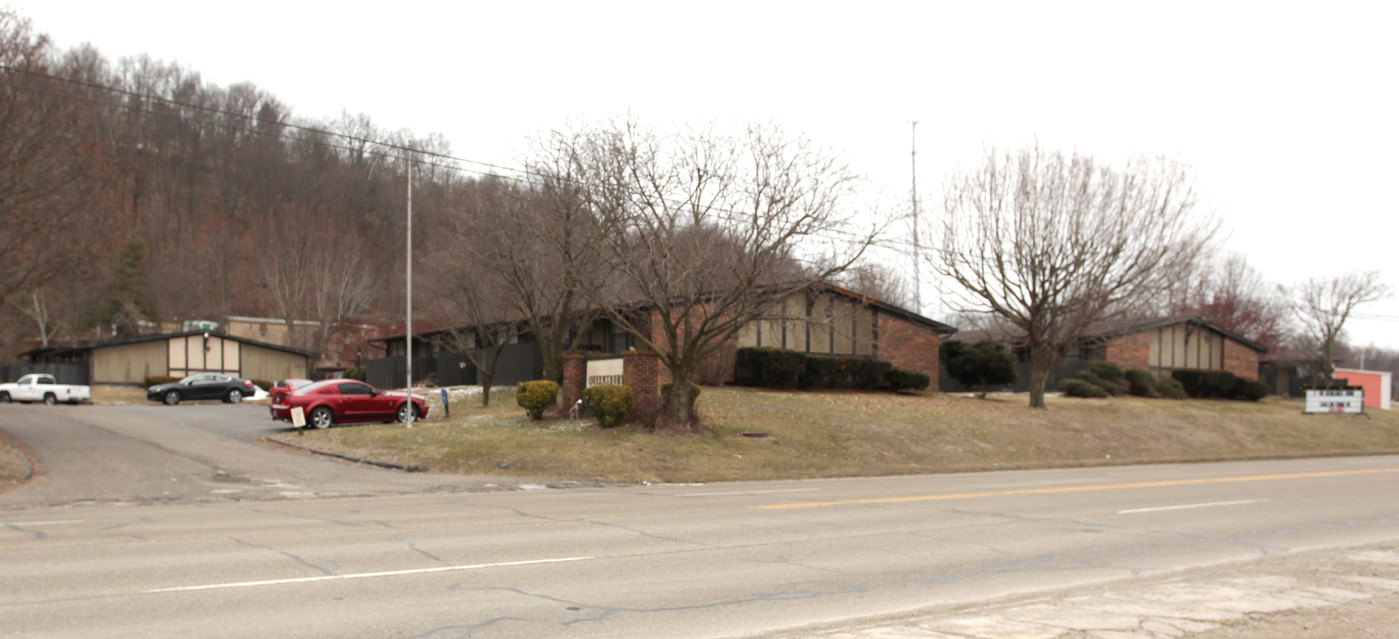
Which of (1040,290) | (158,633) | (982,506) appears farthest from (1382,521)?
(1040,290)

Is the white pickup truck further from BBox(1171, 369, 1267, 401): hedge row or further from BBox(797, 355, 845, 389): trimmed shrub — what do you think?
BBox(1171, 369, 1267, 401): hedge row

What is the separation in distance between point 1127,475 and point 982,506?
9.35 m

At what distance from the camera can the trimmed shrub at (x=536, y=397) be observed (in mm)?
27797

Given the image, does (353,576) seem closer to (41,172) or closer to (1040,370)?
(41,172)

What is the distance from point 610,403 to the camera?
1002 inches

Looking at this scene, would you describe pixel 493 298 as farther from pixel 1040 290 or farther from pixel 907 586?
pixel 907 586

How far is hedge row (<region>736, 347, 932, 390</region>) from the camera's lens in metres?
35.7

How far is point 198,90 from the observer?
3118 inches

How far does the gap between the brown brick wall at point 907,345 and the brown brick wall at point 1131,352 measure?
12.3 meters

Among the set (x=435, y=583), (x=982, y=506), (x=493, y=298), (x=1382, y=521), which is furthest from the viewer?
(x=493, y=298)

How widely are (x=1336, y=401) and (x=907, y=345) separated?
20.8 m

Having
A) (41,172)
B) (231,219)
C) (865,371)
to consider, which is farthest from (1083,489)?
(231,219)

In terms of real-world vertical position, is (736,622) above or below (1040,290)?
below

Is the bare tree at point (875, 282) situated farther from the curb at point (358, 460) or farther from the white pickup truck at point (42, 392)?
the white pickup truck at point (42, 392)
